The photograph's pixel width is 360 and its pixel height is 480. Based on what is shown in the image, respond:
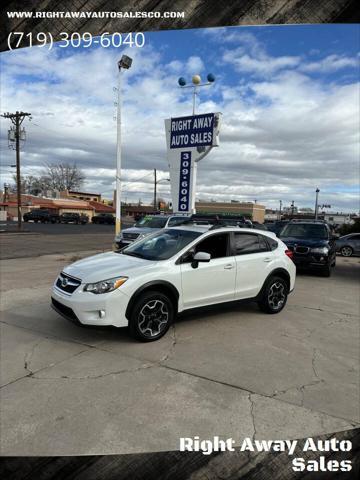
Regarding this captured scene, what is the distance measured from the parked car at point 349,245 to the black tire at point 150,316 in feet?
54.4

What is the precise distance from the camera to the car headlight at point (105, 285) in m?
4.55

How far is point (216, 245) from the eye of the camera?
19.1 feet

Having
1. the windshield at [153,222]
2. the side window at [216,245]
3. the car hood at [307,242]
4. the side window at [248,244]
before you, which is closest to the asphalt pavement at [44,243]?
the windshield at [153,222]

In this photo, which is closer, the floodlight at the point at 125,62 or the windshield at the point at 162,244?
the windshield at the point at 162,244

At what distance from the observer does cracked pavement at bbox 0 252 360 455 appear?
114 inches

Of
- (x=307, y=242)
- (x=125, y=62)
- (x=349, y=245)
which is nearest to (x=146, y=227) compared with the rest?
(x=307, y=242)

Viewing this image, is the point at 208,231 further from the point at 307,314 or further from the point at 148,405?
the point at 148,405

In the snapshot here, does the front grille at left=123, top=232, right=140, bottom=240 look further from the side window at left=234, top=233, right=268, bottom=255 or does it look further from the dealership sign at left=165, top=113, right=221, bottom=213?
the side window at left=234, top=233, right=268, bottom=255

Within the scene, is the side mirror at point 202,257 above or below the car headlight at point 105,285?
above

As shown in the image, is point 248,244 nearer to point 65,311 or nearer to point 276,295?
point 276,295

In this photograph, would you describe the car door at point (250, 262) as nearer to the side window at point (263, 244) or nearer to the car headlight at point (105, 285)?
the side window at point (263, 244)

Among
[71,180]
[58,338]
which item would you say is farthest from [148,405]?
[71,180]

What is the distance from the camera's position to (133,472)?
2.72 ft

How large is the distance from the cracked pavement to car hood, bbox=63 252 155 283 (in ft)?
2.89
